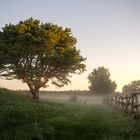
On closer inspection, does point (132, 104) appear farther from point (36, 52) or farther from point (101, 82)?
point (101, 82)

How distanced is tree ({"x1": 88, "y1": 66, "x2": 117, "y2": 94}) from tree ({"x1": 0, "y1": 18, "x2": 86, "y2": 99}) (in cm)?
5295

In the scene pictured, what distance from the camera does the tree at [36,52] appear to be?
42.9 meters

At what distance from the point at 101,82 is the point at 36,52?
195 ft

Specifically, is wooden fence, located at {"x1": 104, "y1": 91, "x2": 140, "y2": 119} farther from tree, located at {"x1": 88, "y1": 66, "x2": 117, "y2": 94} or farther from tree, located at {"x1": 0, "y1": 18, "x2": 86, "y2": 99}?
tree, located at {"x1": 88, "y1": 66, "x2": 117, "y2": 94}

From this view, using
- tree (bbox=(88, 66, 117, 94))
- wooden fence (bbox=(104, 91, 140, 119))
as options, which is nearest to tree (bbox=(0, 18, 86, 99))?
wooden fence (bbox=(104, 91, 140, 119))

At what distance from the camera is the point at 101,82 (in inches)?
3991

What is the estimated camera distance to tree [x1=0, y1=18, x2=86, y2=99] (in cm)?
4291

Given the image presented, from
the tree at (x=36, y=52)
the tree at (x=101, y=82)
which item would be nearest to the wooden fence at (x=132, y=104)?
the tree at (x=36, y=52)

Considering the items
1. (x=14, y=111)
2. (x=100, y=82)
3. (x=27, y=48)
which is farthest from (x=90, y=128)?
(x=100, y=82)

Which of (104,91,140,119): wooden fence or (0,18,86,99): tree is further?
(0,18,86,99): tree

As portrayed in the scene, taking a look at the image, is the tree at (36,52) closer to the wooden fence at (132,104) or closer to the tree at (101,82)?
the wooden fence at (132,104)

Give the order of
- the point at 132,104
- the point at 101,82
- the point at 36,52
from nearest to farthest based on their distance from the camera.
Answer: the point at 132,104 → the point at 36,52 → the point at 101,82

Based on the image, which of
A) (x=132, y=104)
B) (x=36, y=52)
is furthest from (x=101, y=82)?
(x=132, y=104)

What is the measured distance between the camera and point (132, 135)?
1309 centimetres
